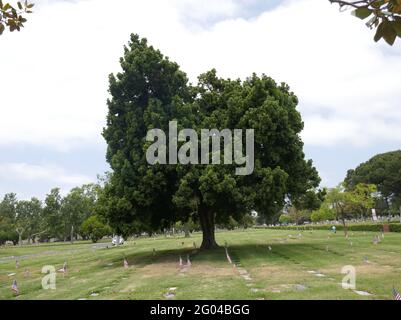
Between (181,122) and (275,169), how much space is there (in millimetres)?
6239

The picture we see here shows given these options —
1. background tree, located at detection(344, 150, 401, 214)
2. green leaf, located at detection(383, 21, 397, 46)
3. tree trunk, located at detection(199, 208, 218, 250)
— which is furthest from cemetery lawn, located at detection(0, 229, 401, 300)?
background tree, located at detection(344, 150, 401, 214)

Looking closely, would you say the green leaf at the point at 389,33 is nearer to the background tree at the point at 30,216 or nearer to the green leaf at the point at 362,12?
the green leaf at the point at 362,12

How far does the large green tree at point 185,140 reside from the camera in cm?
2100

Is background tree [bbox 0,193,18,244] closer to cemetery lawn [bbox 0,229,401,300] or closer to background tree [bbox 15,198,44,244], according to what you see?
background tree [bbox 15,198,44,244]

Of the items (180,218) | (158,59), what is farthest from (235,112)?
(180,218)

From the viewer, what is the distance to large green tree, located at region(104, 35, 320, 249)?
2100 centimetres

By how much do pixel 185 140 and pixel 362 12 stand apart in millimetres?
19661

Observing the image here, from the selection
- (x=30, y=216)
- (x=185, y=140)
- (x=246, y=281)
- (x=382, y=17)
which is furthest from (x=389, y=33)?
(x=30, y=216)

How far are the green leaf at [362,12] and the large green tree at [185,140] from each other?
1745 centimetres

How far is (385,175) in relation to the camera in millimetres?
72188

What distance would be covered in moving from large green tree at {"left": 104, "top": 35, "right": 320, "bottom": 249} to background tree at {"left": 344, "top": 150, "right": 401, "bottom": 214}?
47869mm

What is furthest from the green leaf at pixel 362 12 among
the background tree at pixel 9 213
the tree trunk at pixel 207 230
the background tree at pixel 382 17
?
the background tree at pixel 9 213

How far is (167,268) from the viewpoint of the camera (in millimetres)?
18312
